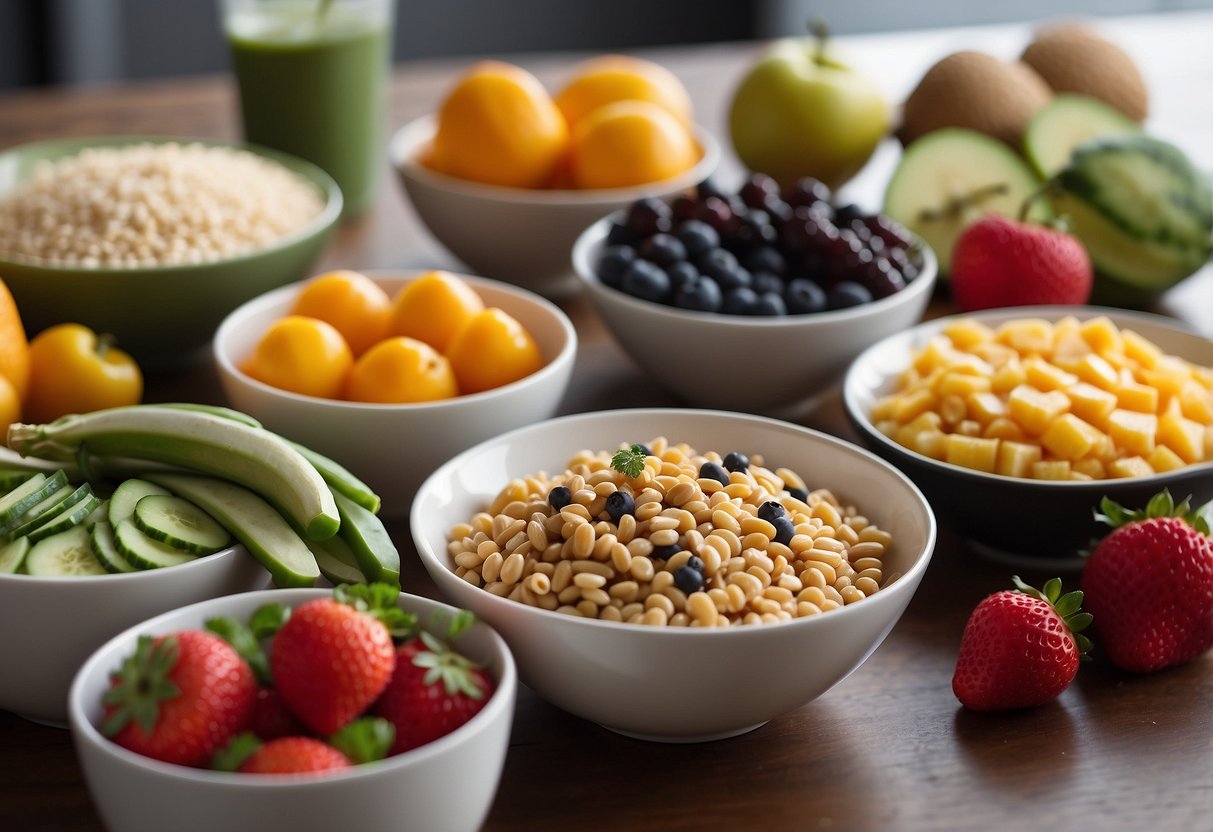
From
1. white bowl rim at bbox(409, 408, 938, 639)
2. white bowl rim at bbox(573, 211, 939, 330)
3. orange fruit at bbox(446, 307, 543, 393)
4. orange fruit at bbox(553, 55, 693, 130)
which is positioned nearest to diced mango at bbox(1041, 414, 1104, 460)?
white bowl rim at bbox(409, 408, 938, 639)

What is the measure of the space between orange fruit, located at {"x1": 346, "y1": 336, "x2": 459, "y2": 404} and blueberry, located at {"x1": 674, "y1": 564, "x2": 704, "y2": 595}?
375mm

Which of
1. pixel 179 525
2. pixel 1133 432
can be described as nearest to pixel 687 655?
pixel 179 525

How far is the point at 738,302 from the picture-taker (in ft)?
4.39

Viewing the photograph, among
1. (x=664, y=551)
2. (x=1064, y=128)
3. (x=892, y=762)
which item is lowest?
(x=892, y=762)

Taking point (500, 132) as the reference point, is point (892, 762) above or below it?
below

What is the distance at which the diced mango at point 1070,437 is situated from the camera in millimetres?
1103

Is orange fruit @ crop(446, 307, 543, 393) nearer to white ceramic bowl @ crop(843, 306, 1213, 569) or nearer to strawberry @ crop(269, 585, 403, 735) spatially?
white ceramic bowl @ crop(843, 306, 1213, 569)

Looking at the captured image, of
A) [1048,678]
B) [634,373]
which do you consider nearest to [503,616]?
[1048,678]

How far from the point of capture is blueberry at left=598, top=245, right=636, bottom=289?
1.40m

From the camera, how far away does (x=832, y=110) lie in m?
1.80

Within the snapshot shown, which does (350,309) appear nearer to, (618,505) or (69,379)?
(69,379)

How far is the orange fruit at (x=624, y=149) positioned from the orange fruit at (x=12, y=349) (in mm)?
715

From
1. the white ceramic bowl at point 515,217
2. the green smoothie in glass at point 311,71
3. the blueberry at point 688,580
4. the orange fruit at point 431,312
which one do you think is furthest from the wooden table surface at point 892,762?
the green smoothie in glass at point 311,71

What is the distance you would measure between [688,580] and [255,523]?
317 millimetres
